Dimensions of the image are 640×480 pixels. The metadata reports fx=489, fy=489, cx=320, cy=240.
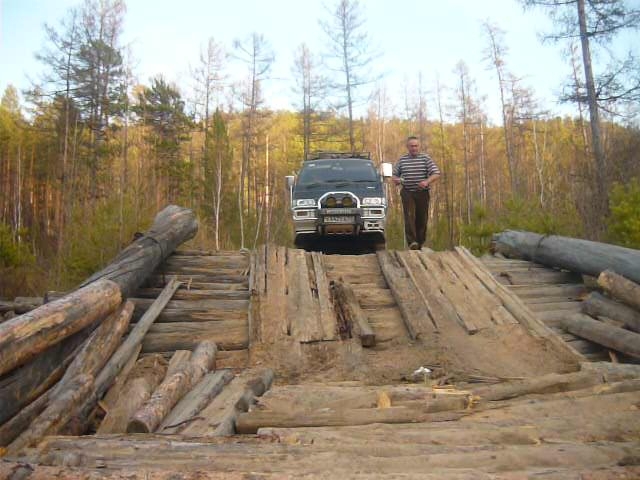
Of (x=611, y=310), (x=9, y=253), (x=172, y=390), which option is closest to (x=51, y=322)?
(x=172, y=390)

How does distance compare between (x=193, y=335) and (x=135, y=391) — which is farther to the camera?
(x=193, y=335)

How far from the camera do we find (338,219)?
9.26 meters

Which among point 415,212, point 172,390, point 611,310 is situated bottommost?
point 172,390

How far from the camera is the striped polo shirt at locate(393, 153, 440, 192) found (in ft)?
29.3

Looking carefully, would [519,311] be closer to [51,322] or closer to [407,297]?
[407,297]

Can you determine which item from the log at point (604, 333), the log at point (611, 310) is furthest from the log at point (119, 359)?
the log at point (611, 310)

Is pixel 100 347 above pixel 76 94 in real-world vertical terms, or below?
below

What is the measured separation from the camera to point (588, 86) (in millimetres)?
15305

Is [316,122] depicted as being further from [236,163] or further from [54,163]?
[54,163]

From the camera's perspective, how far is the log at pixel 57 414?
2715mm

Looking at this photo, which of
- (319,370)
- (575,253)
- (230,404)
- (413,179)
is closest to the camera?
(230,404)

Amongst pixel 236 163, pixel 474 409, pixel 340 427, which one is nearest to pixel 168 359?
pixel 340 427

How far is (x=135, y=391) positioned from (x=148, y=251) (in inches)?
105

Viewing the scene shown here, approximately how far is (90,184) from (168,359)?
23.6 meters
